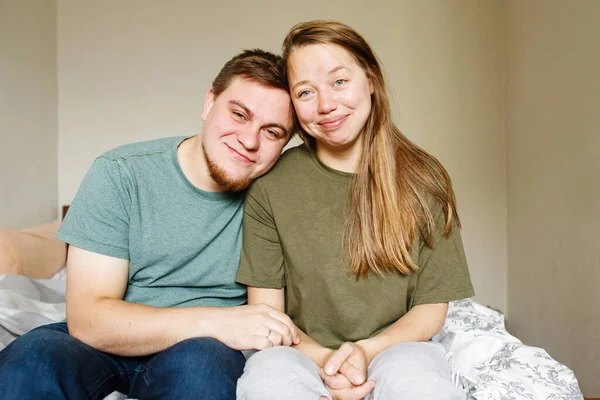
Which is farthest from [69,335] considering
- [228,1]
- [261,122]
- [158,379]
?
[228,1]

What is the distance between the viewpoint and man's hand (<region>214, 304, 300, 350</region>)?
3.45 ft

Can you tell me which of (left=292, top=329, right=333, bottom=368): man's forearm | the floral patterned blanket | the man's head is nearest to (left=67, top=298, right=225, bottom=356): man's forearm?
(left=292, top=329, right=333, bottom=368): man's forearm

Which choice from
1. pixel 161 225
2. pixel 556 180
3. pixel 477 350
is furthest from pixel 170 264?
pixel 556 180

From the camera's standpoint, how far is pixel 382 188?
1227 millimetres

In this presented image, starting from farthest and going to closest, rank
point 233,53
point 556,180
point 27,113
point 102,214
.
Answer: point 233,53
point 27,113
point 556,180
point 102,214

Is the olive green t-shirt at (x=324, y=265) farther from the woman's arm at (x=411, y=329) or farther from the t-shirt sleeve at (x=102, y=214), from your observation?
the t-shirt sleeve at (x=102, y=214)

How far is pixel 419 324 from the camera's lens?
1.17 metres

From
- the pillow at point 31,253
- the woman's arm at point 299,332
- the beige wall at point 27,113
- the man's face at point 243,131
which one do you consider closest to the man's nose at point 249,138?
the man's face at point 243,131

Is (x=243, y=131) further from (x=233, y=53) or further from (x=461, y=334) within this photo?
(x=233, y=53)

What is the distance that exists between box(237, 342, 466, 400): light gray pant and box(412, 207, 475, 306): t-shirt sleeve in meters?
0.20

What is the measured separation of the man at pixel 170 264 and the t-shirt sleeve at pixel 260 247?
0.04 meters

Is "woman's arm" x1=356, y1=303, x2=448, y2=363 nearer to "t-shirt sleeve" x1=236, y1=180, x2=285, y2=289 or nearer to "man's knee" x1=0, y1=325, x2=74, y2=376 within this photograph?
"t-shirt sleeve" x1=236, y1=180, x2=285, y2=289

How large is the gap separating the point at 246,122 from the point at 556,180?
146 centimetres

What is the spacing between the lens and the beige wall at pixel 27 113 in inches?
88.4
